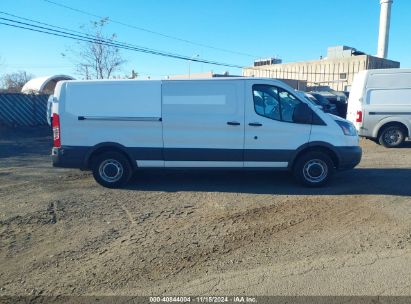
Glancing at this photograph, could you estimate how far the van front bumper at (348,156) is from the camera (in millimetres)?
6723

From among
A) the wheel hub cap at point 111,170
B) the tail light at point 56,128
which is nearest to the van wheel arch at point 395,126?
the wheel hub cap at point 111,170

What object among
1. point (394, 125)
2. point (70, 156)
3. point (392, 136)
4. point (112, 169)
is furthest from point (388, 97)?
point (70, 156)

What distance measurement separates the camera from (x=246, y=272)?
368 centimetres

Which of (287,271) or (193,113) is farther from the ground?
(193,113)

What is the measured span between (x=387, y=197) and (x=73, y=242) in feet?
16.6

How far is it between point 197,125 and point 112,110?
1592 millimetres

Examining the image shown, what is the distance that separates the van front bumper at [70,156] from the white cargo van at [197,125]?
0.02 metres

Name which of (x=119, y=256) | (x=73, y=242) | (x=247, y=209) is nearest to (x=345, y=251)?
(x=247, y=209)

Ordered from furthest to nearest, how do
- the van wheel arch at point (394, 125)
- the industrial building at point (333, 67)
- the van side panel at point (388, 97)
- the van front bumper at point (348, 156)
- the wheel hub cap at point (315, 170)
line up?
the industrial building at point (333, 67) → the van wheel arch at point (394, 125) → the van side panel at point (388, 97) → the wheel hub cap at point (315, 170) → the van front bumper at point (348, 156)

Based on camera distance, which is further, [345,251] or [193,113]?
[193,113]

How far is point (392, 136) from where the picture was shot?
11891mm

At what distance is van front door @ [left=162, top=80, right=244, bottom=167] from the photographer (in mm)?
6586

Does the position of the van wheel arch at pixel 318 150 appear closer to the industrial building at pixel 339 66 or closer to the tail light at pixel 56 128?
the tail light at pixel 56 128

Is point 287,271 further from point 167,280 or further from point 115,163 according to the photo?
point 115,163
